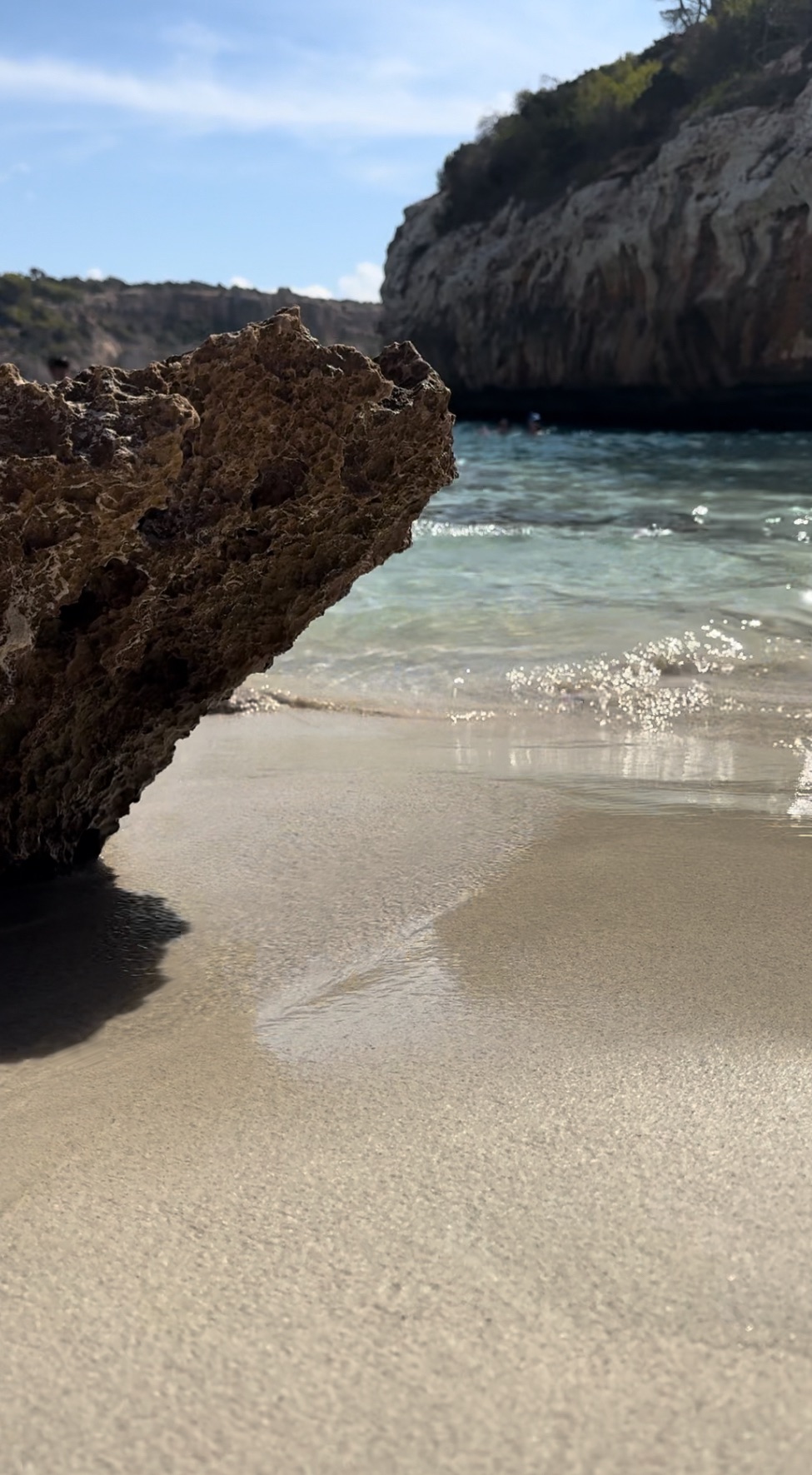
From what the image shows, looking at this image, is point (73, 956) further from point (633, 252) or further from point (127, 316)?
point (127, 316)

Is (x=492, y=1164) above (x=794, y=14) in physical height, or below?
below

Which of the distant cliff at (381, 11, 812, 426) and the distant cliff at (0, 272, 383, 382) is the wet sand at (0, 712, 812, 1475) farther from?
the distant cliff at (0, 272, 383, 382)

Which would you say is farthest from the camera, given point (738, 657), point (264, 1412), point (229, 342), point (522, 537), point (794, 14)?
point (794, 14)

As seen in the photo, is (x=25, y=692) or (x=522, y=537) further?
(x=522, y=537)

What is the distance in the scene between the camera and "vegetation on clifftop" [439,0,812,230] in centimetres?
3853

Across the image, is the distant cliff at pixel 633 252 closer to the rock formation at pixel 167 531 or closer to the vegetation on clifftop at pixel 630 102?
the vegetation on clifftop at pixel 630 102

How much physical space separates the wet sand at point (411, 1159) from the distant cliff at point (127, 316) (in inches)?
3343

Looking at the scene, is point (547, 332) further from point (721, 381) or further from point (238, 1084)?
point (238, 1084)

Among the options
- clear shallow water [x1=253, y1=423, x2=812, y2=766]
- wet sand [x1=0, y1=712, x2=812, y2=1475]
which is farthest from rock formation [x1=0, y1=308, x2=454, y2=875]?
clear shallow water [x1=253, y1=423, x2=812, y2=766]

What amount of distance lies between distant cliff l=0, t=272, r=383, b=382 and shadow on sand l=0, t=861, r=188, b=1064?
84825 millimetres

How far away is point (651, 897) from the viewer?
3.27 metres

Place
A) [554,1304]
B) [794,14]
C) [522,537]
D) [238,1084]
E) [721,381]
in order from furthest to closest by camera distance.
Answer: [794,14] < [721,381] < [522,537] < [238,1084] < [554,1304]

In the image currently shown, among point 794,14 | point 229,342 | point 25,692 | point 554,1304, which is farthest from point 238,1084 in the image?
point 794,14

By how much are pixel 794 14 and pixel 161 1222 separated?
45.0 m
